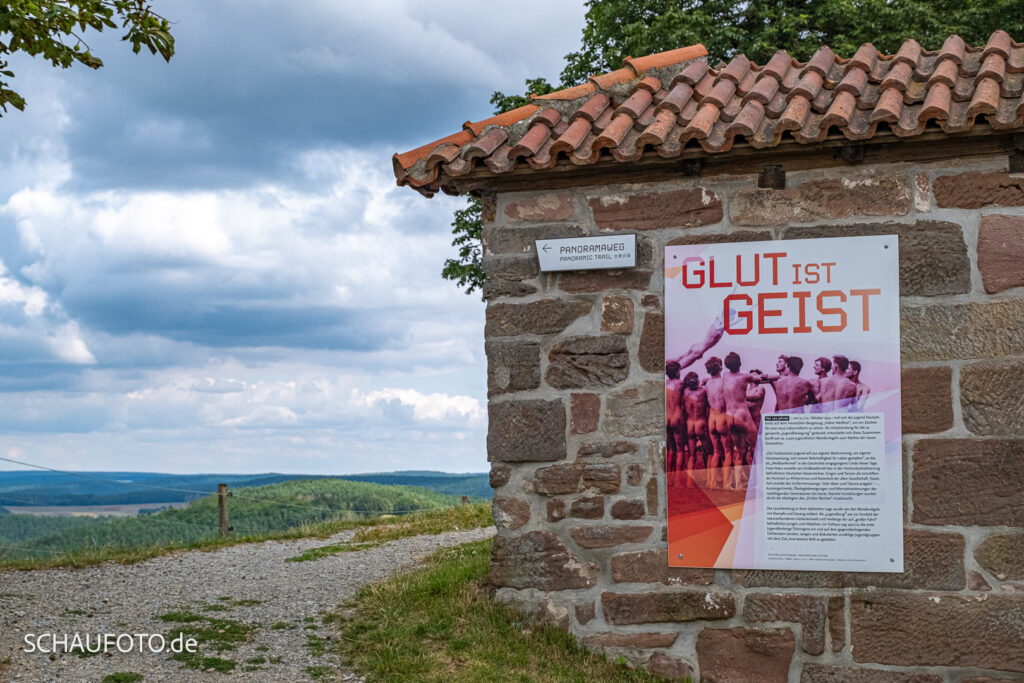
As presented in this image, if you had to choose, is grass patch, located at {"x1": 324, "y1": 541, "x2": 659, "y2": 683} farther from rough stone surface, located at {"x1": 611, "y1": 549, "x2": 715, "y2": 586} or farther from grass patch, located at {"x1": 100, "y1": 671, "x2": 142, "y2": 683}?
grass patch, located at {"x1": 100, "y1": 671, "x2": 142, "y2": 683}

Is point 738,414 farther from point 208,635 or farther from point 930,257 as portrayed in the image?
point 208,635

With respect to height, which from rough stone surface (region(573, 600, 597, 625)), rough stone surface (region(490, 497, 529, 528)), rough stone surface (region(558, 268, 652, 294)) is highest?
rough stone surface (region(558, 268, 652, 294))

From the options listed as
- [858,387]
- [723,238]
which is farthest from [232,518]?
[858,387]

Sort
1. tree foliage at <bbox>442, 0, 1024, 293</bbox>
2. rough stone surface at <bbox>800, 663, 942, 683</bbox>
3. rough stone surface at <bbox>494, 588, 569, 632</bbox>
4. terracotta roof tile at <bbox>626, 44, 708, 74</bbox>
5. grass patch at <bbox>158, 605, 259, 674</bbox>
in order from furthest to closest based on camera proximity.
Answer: tree foliage at <bbox>442, 0, 1024, 293</bbox>
terracotta roof tile at <bbox>626, 44, 708, 74</bbox>
grass patch at <bbox>158, 605, 259, 674</bbox>
rough stone surface at <bbox>494, 588, 569, 632</bbox>
rough stone surface at <bbox>800, 663, 942, 683</bbox>

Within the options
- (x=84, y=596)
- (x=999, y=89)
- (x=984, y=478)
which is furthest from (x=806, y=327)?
(x=84, y=596)

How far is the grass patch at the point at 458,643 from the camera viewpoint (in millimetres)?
5070

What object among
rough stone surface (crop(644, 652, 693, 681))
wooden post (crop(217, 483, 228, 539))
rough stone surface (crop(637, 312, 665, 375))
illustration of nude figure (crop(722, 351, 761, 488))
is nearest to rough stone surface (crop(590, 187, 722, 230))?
rough stone surface (crop(637, 312, 665, 375))

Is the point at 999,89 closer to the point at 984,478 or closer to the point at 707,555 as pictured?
the point at 984,478

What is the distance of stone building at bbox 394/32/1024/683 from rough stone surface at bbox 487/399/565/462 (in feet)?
0.04

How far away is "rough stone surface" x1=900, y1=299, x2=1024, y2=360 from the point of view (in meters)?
4.83

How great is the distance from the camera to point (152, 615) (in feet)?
21.6

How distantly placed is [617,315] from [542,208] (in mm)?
788

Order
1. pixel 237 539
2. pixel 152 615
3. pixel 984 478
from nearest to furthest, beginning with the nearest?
pixel 984 478
pixel 152 615
pixel 237 539

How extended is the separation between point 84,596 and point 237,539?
10.5ft
